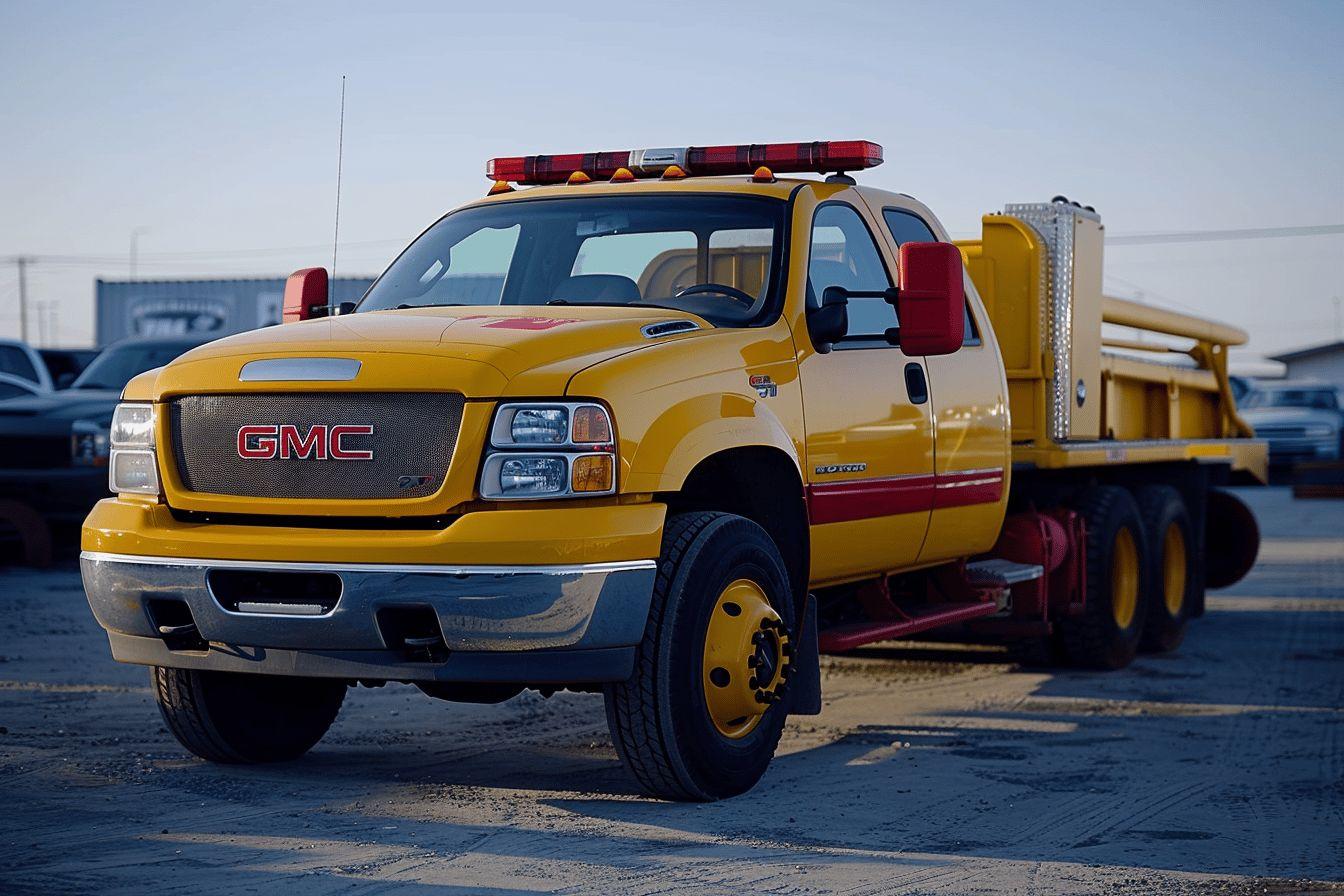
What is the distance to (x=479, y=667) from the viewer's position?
512 cm

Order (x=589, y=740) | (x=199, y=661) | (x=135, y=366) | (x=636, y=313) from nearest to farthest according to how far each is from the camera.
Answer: (x=199, y=661) → (x=636, y=313) → (x=589, y=740) → (x=135, y=366)

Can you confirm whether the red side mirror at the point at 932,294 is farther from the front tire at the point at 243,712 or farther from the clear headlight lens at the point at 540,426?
the front tire at the point at 243,712

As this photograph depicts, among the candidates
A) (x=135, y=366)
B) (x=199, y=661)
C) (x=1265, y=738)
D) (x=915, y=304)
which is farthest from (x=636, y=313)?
(x=135, y=366)

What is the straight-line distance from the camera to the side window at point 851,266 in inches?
260

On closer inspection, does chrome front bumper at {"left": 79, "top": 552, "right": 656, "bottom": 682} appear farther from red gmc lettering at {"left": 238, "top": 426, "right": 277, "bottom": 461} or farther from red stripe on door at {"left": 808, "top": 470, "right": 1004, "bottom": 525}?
red stripe on door at {"left": 808, "top": 470, "right": 1004, "bottom": 525}

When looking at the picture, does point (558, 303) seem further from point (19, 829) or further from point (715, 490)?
point (19, 829)

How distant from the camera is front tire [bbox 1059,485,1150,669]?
9445 millimetres

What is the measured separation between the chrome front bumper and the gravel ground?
1.56ft

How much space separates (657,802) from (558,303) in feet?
5.94

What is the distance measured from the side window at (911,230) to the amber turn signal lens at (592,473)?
2.43 meters

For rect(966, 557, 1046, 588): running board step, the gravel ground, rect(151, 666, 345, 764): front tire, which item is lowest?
the gravel ground

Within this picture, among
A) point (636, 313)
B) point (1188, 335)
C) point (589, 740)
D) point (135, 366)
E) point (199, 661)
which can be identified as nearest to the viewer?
point (199, 661)

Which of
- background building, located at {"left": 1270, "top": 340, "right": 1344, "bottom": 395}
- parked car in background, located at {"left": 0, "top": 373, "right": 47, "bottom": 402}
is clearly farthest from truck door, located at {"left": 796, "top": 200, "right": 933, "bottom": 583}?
background building, located at {"left": 1270, "top": 340, "right": 1344, "bottom": 395}

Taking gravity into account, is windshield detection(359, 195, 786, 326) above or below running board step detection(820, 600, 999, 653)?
above
